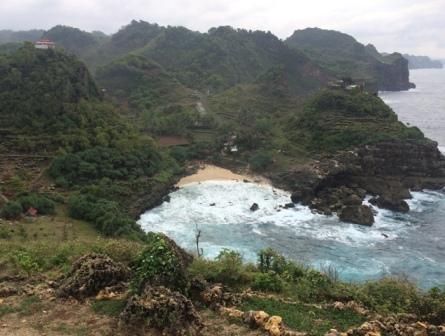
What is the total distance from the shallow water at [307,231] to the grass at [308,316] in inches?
827

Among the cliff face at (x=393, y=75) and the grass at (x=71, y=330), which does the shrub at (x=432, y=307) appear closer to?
the grass at (x=71, y=330)

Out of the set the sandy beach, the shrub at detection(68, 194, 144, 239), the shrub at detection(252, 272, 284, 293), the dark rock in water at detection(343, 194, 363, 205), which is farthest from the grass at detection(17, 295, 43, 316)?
the sandy beach

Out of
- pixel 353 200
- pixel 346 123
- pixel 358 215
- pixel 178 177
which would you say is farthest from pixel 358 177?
pixel 178 177

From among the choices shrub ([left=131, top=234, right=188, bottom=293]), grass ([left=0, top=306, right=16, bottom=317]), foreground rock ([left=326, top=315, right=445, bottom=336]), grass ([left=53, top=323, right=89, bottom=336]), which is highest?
shrub ([left=131, top=234, right=188, bottom=293])

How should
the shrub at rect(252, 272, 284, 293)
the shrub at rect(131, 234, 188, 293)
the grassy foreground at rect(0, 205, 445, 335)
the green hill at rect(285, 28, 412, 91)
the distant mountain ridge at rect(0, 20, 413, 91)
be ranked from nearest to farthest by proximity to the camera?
the shrub at rect(131, 234, 188, 293) → the grassy foreground at rect(0, 205, 445, 335) → the shrub at rect(252, 272, 284, 293) → the distant mountain ridge at rect(0, 20, 413, 91) → the green hill at rect(285, 28, 412, 91)

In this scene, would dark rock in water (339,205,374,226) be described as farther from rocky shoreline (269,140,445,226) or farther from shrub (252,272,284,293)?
shrub (252,272,284,293)

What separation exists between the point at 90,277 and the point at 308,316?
21.3 feet

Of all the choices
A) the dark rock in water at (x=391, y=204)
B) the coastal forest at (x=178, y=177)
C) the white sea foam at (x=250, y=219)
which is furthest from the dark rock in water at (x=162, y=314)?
the dark rock in water at (x=391, y=204)

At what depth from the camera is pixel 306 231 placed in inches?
1674

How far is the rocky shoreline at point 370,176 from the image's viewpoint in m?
48.9

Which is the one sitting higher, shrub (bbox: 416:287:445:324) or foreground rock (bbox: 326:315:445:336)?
foreground rock (bbox: 326:315:445:336)

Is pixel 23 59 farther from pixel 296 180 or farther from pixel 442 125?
pixel 442 125

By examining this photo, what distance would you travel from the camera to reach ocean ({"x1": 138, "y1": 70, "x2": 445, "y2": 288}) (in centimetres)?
3634

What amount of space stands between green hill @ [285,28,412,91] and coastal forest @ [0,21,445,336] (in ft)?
18.2
